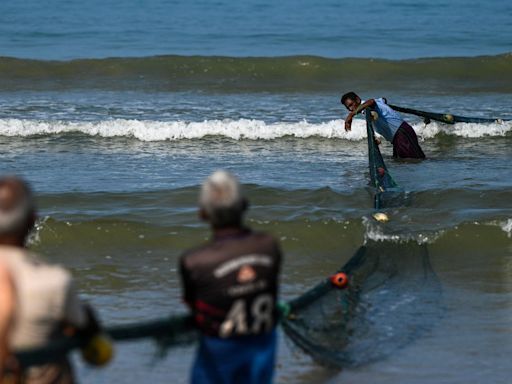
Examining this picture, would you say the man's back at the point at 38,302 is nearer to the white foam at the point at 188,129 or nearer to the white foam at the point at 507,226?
the white foam at the point at 507,226

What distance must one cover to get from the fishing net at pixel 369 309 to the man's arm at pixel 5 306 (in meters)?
1.91

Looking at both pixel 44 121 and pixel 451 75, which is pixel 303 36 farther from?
pixel 44 121

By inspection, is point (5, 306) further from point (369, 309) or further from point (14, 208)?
point (369, 309)

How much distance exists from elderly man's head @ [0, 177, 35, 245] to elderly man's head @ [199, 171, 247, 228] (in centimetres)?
64

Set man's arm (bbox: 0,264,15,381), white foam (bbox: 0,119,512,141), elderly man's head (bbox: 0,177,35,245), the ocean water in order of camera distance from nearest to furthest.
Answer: man's arm (bbox: 0,264,15,381) < elderly man's head (bbox: 0,177,35,245) < the ocean water < white foam (bbox: 0,119,512,141)

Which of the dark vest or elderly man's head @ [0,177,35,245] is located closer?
elderly man's head @ [0,177,35,245]

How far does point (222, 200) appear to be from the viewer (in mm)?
3951

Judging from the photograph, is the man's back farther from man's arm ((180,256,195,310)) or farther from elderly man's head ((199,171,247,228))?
elderly man's head ((199,171,247,228))

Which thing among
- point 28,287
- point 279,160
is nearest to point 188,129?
point 279,160

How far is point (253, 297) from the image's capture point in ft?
13.3

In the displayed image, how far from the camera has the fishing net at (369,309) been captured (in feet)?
19.2

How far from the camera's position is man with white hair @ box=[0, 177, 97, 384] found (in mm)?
3623

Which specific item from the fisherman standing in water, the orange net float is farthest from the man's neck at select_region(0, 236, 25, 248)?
the fisherman standing in water

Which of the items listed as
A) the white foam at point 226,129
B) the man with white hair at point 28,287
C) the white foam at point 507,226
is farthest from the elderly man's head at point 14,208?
the white foam at point 226,129
